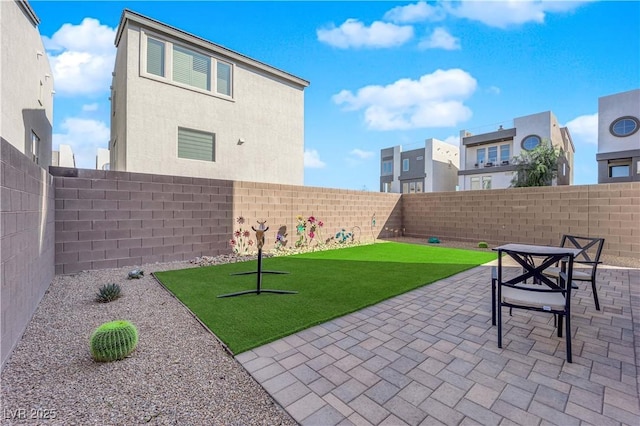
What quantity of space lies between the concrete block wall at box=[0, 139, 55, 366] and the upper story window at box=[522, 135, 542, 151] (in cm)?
2372

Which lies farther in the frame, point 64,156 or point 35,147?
point 64,156

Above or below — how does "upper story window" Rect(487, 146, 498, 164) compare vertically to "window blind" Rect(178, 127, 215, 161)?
above

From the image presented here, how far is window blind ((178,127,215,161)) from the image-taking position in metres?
8.51

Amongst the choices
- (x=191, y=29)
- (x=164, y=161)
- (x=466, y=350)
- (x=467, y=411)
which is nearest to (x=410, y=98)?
(x=191, y=29)

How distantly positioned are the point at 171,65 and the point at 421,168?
22.8 meters

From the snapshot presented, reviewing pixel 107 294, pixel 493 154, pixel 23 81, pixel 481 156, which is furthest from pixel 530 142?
pixel 23 81

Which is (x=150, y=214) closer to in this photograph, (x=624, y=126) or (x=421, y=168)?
(x=624, y=126)

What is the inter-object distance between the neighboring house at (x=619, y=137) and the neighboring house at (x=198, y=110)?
17.1 meters

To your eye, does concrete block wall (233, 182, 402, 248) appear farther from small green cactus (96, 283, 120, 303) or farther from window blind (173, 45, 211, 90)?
window blind (173, 45, 211, 90)

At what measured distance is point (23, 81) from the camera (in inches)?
280

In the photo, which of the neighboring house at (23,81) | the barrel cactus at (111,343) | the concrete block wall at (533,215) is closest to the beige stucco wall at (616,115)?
the concrete block wall at (533,215)

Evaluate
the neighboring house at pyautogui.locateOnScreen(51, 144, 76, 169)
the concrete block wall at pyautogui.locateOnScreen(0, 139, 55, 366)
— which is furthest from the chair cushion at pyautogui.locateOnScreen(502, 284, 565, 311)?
the neighboring house at pyautogui.locateOnScreen(51, 144, 76, 169)

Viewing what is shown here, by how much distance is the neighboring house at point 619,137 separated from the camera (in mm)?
14312

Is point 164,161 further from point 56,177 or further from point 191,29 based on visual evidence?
point 191,29
